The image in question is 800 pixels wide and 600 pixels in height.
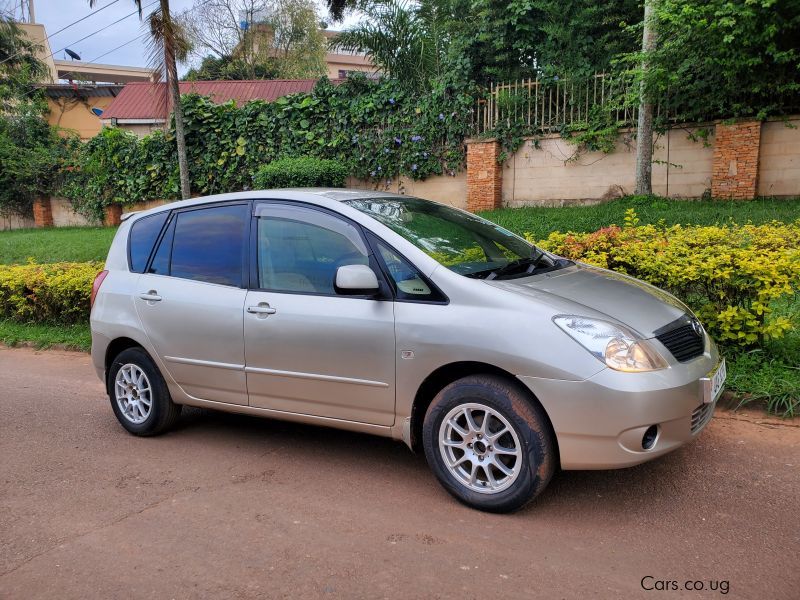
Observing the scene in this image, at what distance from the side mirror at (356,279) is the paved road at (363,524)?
1.21 meters

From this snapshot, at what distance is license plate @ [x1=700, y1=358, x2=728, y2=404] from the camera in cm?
346

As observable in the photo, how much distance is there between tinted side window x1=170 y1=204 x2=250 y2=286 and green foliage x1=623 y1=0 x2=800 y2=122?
7679 mm

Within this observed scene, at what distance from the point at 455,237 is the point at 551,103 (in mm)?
9507

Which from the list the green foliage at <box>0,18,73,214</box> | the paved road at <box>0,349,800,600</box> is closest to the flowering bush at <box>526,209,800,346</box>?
the paved road at <box>0,349,800,600</box>

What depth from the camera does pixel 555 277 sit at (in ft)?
13.2

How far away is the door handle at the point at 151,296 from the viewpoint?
15.6ft

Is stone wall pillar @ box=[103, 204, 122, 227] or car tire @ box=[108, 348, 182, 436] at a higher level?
stone wall pillar @ box=[103, 204, 122, 227]

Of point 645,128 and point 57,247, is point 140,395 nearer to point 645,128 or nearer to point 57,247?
point 645,128

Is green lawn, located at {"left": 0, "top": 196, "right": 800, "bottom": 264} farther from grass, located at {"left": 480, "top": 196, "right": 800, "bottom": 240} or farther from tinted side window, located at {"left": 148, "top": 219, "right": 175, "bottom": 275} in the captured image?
tinted side window, located at {"left": 148, "top": 219, "right": 175, "bottom": 275}

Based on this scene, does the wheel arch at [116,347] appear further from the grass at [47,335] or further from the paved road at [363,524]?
the grass at [47,335]

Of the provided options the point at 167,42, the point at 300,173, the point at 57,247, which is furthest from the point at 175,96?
the point at 57,247

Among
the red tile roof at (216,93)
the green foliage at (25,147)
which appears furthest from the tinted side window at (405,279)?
the red tile roof at (216,93)

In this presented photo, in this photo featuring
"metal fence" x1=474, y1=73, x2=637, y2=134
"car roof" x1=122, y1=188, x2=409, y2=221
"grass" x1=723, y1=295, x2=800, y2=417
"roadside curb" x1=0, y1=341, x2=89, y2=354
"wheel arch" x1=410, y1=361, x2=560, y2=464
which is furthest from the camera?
"metal fence" x1=474, y1=73, x2=637, y2=134

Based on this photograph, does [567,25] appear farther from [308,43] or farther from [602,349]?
[308,43]
